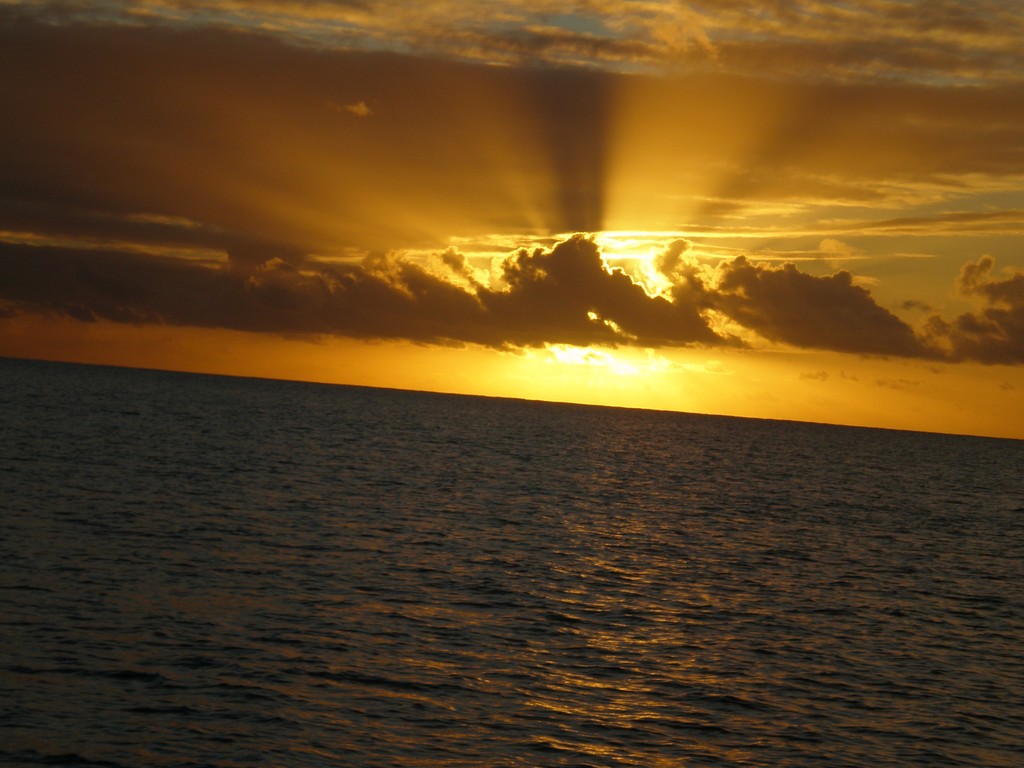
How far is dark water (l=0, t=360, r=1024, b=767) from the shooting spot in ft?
74.1

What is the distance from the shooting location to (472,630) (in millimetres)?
31906

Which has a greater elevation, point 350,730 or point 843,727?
point 843,727

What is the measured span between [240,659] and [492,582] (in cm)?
1460

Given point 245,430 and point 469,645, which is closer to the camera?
point 469,645

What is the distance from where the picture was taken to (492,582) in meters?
40.0

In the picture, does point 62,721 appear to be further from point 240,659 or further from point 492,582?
point 492,582

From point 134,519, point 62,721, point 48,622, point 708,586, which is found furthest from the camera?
point 134,519

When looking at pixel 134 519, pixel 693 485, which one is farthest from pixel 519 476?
pixel 134 519

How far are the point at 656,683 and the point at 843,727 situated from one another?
5057 mm

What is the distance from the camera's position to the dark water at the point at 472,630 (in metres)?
22.6

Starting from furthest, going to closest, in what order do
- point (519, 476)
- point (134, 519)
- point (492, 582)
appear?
point (519, 476) < point (134, 519) < point (492, 582)

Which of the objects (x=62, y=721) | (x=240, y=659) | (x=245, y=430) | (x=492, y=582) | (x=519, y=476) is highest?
(x=245, y=430)

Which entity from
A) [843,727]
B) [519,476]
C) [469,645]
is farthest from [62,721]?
[519,476]

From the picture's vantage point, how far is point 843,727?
2506cm
